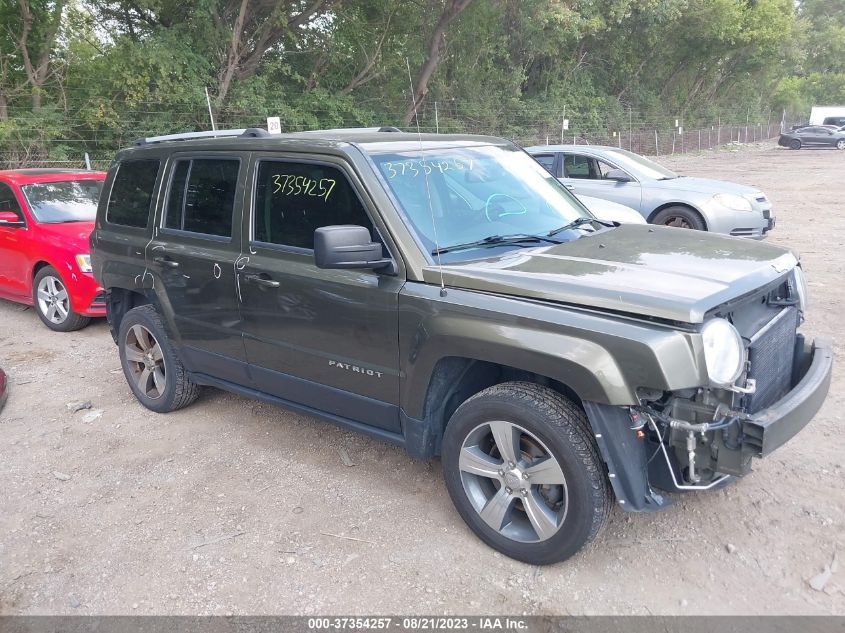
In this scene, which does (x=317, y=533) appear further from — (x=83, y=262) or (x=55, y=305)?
(x=55, y=305)

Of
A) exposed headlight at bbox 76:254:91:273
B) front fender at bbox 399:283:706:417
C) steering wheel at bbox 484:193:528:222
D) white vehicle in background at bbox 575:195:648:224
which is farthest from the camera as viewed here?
white vehicle in background at bbox 575:195:648:224

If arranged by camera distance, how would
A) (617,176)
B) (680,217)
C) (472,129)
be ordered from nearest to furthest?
(680,217) → (617,176) → (472,129)

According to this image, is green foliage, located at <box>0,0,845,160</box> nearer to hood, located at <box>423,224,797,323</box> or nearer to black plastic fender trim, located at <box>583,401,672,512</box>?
hood, located at <box>423,224,797,323</box>

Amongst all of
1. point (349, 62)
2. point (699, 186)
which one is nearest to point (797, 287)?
point (699, 186)

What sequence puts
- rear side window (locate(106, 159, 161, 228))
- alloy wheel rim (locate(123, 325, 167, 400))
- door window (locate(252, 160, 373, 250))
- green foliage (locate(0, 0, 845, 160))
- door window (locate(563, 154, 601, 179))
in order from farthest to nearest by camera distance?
green foliage (locate(0, 0, 845, 160)) → door window (locate(563, 154, 601, 179)) → alloy wheel rim (locate(123, 325, 167, 400)) → rear side window (locate(106, 159, 161, 228)) → door window (locate(252, 160, 373, 250))

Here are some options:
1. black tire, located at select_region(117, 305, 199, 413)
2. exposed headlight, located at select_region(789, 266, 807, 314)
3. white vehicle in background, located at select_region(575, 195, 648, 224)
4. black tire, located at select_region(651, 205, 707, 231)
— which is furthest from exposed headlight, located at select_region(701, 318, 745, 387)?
black tire, located at select_region(651, 205, 707, 231)

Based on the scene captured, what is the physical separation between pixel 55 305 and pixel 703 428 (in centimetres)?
680

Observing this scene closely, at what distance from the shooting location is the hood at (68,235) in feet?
22.8

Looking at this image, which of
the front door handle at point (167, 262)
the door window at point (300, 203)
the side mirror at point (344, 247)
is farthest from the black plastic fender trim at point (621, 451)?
the front door handle at point (167, 262)

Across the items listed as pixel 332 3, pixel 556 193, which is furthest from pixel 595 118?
pixel 556 193

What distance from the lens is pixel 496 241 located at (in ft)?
11.8

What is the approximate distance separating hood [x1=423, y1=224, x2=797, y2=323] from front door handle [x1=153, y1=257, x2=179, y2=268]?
2002 millimetres

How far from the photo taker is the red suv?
695 cm

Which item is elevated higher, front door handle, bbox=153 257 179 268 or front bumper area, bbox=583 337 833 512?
front door handle, bbox=153 257 179 268
